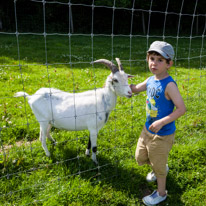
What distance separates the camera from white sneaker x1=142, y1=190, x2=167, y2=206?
105 inches

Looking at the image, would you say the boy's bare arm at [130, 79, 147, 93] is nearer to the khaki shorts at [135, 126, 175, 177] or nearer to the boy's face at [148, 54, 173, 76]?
the boy's face at [148, 54, 173, 76]

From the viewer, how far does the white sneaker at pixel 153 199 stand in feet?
8.72

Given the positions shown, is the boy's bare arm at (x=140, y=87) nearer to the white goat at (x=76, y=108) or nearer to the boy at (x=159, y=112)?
the boy at (x=159, y=112)

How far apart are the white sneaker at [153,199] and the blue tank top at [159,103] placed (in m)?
0.83

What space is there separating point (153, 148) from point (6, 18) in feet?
71.8

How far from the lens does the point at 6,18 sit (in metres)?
20.3

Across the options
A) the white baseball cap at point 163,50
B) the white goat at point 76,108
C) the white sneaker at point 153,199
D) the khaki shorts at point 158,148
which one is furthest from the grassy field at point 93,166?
the white baseball cap at point 163,50

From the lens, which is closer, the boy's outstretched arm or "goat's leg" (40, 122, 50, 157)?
the boy's outstretched arm

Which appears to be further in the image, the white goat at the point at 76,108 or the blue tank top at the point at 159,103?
the white goat at the point at 76,108

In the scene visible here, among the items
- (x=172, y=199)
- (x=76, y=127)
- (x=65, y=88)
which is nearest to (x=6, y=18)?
(x=65, y=88)

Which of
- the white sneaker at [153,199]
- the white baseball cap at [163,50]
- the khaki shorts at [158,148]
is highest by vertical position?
the white baseball cap at [163,50]

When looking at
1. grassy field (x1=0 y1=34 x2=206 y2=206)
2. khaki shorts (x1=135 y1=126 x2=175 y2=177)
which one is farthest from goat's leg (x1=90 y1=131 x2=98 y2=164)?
khaki shorts (x1=135 y1=126 x2=175 y2=177)

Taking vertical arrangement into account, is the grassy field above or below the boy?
below

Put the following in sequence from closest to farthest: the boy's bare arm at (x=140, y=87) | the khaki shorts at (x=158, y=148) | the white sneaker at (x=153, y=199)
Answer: the khaki shorts at (x=158, y=148), the white sneaker at (x=153, y=199), the boy's bare arm at (x=140, y=87)
